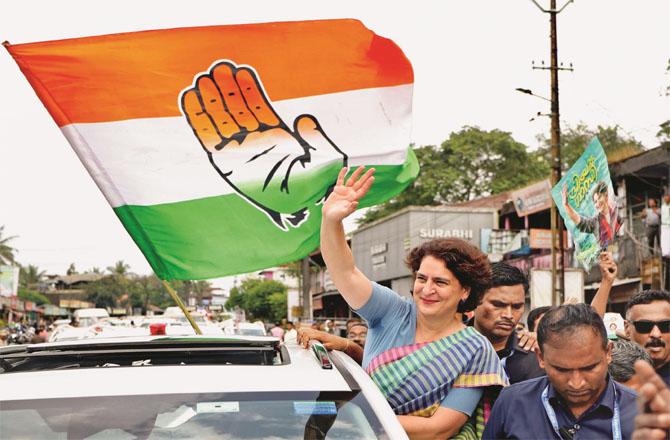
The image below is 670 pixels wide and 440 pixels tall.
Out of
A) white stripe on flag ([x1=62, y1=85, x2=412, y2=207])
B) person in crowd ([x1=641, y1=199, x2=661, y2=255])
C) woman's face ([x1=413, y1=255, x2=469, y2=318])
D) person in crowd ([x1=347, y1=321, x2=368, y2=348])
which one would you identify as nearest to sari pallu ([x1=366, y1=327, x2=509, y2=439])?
woman's face ([x1=413, y1=255, x2=469, y2=318])

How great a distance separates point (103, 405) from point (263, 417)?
49 centimetres

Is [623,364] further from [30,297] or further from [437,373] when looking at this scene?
[30,297]

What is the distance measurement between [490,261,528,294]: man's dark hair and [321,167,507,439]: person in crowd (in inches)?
34.3

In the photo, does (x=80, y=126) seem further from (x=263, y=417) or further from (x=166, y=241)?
(x=263, y=417)

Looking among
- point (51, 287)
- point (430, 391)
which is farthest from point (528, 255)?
point (51, 287)

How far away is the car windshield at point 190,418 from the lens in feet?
9.31

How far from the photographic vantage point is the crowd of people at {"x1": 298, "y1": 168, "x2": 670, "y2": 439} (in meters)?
2.96

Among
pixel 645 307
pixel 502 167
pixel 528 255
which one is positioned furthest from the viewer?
pixel 502 167

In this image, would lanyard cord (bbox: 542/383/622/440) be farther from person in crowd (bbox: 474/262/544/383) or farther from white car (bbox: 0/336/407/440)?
person in crowd (bbox: 474/262/544/383)

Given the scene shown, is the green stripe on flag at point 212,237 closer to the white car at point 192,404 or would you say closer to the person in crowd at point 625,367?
the person in crowd at point 625,367

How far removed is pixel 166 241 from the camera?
18.8ft

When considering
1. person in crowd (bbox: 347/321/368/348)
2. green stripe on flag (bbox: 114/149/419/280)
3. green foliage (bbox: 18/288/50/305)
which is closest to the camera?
green stripe on flag (bbox: 114/149/419/280)

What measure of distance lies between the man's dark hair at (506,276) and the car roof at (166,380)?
1680mm

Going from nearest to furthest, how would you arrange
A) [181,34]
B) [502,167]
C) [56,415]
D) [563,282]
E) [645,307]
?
[56,415]
[645,307]
[181,34]
[563,282]
[502,167]
